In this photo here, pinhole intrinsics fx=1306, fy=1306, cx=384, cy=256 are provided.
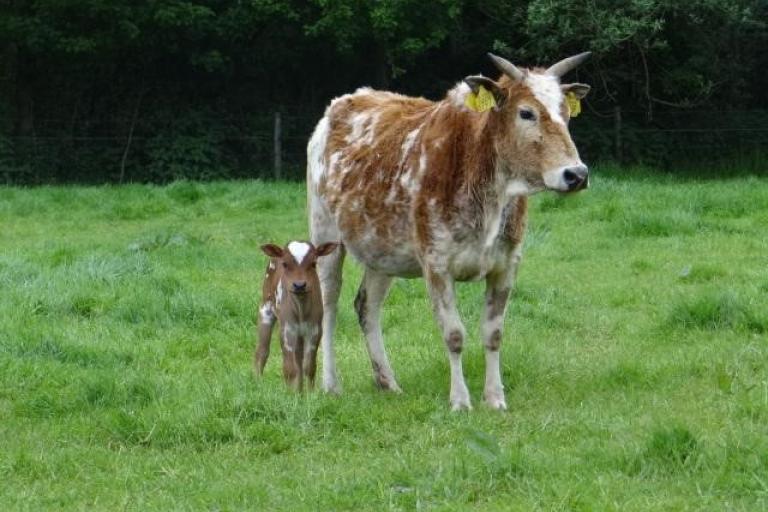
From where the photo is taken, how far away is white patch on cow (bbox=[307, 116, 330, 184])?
9.70m

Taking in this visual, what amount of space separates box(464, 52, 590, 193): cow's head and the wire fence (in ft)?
67.9

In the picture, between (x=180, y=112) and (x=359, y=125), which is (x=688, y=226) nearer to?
(x=359, y=125)

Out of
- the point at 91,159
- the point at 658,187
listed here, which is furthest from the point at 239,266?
the point at 91,159

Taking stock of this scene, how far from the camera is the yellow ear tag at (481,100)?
26.3 ft

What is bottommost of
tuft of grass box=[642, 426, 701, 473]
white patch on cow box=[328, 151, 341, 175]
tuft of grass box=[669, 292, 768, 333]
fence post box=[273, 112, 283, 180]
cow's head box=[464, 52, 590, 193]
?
fence post box=[273, 112, 283, 180]

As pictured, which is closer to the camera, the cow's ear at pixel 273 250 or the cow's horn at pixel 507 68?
the cow's horn at pixel 507 68

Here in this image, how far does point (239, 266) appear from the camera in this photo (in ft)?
45.5

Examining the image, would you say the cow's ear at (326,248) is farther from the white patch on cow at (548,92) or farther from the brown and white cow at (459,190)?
the white patch on cow at (548,92)

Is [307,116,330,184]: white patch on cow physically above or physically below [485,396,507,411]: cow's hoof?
above

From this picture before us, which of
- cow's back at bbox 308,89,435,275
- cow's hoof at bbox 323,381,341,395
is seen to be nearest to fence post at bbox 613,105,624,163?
cow's back at bbox 308,89,435,275

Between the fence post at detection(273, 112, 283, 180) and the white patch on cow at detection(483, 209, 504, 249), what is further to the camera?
the fence post at detection(273, 112, 283, 180)

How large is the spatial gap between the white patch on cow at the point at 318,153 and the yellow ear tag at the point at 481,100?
6.03ft

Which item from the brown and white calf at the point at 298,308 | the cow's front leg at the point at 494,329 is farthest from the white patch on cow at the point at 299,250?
the cow's front leg at the point at 494,329

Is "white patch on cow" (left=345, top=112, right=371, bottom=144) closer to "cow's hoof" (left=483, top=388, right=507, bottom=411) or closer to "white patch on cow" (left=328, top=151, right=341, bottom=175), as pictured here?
"white patch on cow" (left=328, top=151, right=341, bottom=175)
